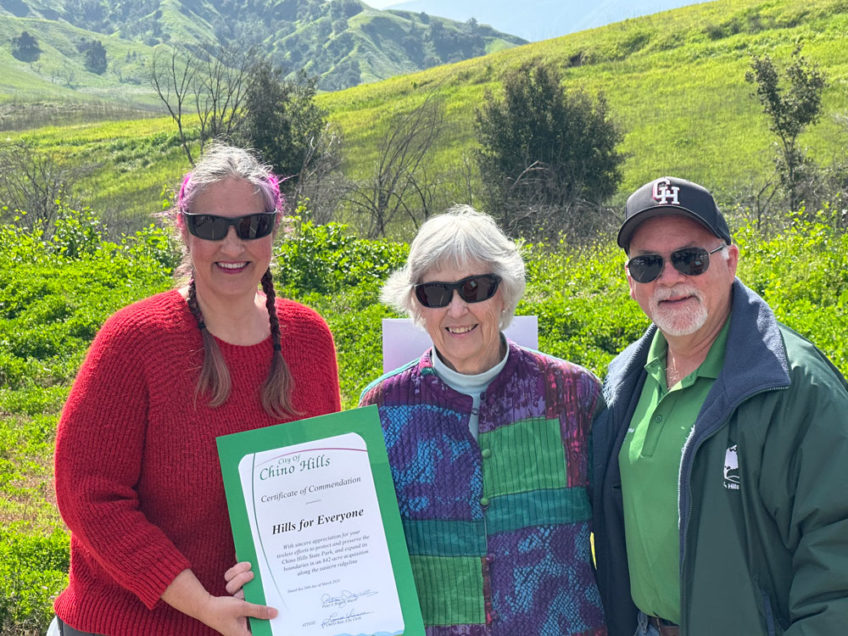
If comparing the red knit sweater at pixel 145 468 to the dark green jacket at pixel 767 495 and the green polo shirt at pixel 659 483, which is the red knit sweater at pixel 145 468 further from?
the dark green jacket at pixel 767 495

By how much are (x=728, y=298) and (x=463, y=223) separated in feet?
2.96

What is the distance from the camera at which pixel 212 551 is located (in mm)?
2445

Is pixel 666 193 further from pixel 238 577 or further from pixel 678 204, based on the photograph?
pixel 238 577

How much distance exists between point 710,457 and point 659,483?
286mm

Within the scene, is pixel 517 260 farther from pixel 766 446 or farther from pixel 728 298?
pixel 766 446

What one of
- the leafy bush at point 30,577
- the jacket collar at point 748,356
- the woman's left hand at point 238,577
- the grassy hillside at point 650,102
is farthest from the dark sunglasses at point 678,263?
the grassy hillside at point 650,102

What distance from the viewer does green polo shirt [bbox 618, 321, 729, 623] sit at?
2.50 m

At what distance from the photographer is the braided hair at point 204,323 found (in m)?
2.45

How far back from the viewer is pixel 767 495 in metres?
2.21

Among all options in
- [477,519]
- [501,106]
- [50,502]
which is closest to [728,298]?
[477,519]

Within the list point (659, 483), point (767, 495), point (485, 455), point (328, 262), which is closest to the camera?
point (767, 495)
